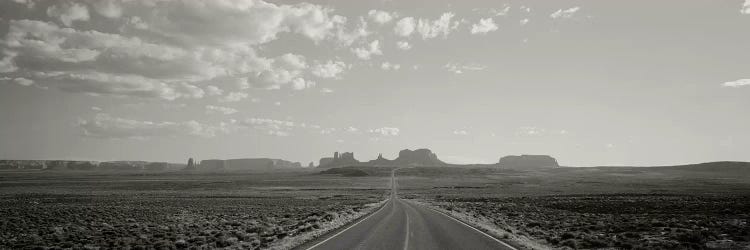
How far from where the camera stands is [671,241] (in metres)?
19.8

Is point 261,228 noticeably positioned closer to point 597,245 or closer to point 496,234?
point 496,234

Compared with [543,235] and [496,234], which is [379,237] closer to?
[496,234]

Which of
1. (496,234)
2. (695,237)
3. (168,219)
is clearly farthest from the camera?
(168,219)

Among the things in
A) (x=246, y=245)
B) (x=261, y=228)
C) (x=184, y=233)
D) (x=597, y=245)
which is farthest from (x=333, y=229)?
(x=597, y=245)

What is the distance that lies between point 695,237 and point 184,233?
2654 cm

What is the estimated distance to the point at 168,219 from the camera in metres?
33.5

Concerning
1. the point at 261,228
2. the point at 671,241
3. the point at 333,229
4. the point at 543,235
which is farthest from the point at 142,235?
the point at 671,241

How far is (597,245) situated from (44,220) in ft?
120

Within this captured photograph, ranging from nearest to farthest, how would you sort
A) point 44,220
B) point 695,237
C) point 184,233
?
point 695,237 < point 184,233 < point 44,220

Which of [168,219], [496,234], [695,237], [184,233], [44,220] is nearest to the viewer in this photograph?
[695,237]

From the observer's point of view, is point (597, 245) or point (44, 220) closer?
point (597, 245)

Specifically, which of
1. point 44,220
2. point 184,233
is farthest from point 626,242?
point 44,220

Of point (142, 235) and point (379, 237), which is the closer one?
point (379, 237)

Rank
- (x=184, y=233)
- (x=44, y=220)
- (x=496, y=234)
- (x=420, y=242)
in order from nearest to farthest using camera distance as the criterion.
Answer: (x=420, y=242) < (x=496, y=234) < (x=184, y=233) < (x=44, y=220)
